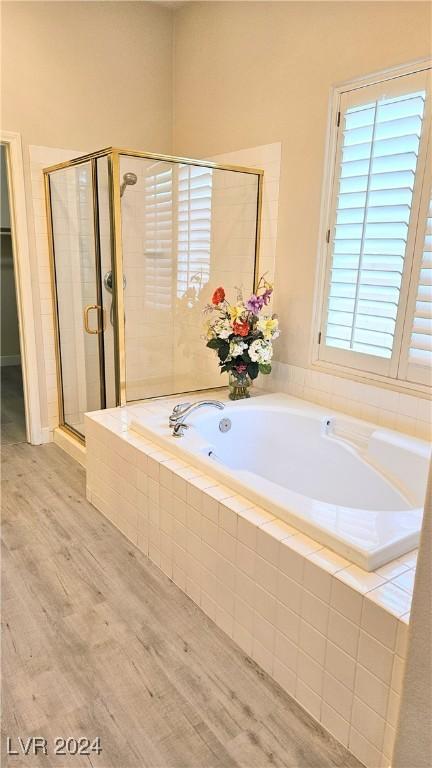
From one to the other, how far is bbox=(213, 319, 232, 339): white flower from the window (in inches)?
22.0

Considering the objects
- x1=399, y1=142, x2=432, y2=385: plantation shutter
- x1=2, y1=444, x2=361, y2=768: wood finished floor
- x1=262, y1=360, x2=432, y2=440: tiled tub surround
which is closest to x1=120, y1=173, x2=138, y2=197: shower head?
x1=262, y1=360, x2=432, y2=440: tiled tub surround


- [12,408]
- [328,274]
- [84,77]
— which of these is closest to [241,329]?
[328,274]

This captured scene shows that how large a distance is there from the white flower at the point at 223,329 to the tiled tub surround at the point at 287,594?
812 mm

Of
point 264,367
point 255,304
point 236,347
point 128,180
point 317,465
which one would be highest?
point 128,180

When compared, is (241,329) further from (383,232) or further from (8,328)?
(8,328)

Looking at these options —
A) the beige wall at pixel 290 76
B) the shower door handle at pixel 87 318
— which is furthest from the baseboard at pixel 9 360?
the beige wall at pixel 290 76

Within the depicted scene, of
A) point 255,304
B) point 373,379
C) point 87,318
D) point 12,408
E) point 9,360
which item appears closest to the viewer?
point 373,379

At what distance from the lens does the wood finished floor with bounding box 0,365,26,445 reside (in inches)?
147

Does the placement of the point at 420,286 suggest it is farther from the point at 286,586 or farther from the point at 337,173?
the point at 286,586

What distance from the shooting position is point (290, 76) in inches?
108

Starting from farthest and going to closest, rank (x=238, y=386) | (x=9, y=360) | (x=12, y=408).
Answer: (x=9, y=360)
(x=12, y=408)
(x=238, y=386)

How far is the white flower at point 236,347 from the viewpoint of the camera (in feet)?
9.22

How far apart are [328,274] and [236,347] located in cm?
62

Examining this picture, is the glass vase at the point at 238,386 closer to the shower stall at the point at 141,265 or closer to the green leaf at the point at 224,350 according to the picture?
the green leaf at the point at 224,350
